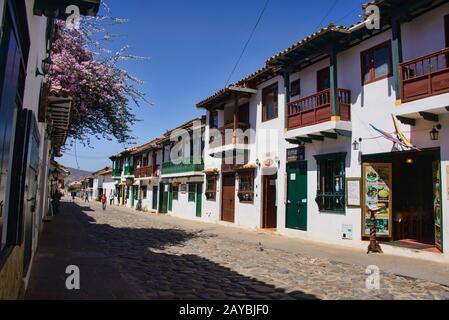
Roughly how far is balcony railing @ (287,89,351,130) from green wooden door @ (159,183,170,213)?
1842 centimetres

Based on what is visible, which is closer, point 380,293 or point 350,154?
point 380,293

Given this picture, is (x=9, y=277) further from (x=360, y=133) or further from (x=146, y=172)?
(x=146, y=172)

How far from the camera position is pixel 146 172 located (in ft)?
119

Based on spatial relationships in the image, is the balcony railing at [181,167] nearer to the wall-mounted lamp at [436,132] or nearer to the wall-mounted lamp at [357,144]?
the wall-mounted lamp at [357,144]

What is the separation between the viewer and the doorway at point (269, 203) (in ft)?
56.1

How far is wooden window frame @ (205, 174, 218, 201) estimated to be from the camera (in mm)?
22206

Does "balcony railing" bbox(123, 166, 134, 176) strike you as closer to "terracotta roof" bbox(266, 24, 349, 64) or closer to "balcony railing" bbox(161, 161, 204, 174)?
"balcony railing" bbox(161, 161, 204, 174)

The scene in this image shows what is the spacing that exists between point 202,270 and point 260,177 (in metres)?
9.49

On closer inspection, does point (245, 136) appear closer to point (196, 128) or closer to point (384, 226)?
point (196, 128)

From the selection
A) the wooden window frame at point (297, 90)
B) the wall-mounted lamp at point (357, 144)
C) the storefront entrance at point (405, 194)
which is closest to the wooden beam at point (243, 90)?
the wooden window frame at point (297, 90)
